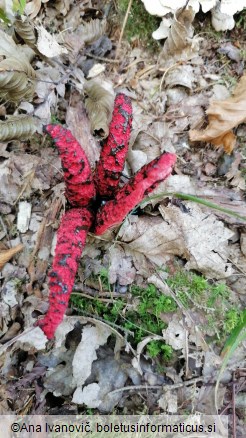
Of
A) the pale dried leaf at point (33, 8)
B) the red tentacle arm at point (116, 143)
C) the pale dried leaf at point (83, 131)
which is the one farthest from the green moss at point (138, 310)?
the pale dried leaf at point (33, 8)

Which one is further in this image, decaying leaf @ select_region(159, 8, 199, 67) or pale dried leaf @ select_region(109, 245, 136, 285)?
decaying leaf @ select_region(159, 8, 199, 67)

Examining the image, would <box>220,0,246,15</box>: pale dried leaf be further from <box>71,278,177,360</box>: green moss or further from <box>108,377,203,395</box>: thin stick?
<box>108,377,203,395</box>: thin stick

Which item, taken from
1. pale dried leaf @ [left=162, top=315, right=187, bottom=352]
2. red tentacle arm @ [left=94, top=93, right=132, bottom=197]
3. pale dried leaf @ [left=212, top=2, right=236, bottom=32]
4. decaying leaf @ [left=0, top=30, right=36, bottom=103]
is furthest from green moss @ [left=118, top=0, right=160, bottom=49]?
pale dried leaf @ [left=162, top=315, right=187, bottom=352]

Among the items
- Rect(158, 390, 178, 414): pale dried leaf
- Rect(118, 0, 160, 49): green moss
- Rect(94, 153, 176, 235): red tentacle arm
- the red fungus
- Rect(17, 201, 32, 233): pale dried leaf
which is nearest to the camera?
Rect(94, 153, 176, 235): red tentacle arm

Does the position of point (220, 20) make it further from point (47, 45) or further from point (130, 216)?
point (130, 216)

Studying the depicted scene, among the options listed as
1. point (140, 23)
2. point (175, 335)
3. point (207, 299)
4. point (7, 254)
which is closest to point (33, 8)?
point (140, 23)

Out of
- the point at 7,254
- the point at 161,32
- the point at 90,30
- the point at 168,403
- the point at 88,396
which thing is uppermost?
the point at 161,32

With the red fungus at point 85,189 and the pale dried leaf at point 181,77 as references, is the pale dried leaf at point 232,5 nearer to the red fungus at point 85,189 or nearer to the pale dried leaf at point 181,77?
the pale dried leaf at point 181,77
